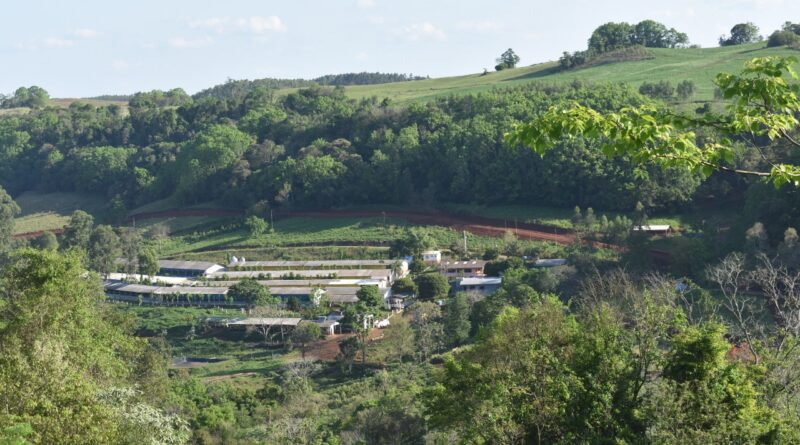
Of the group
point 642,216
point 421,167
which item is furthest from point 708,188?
point 421,167

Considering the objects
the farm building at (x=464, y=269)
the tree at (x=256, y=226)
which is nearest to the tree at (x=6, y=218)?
the tree at (x=256, y=226)

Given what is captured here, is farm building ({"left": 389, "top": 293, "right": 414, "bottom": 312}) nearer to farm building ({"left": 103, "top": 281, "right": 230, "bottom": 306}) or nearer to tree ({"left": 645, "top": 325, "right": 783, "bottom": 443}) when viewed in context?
farm building ({"left": 103, "top": 281, "right": 230, "bottom": 306})

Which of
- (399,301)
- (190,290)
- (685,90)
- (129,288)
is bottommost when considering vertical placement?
(399,301)

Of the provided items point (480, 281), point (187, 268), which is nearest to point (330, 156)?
point (187, 268)

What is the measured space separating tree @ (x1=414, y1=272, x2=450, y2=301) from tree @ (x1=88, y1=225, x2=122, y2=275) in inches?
636

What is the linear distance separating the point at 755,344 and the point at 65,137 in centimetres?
6826

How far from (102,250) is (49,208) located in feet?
72.8

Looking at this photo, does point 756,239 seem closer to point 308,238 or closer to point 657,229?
point 657,229

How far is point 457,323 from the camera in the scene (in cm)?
2744

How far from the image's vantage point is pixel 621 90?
4819 cm

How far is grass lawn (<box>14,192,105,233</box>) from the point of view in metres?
56.4

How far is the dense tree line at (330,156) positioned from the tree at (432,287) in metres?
7.71

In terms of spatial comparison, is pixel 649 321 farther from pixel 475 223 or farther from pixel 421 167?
pixel 421 167

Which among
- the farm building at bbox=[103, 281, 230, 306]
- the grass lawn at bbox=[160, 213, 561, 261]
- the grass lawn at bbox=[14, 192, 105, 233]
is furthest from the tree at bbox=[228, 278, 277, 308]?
the grass lawn at bbox=[14, 192, 105, 233]
